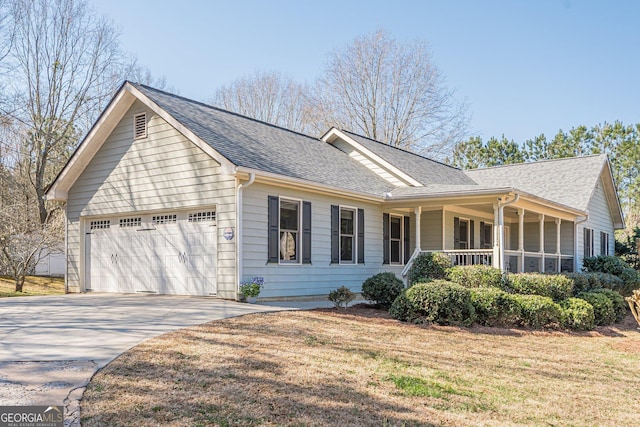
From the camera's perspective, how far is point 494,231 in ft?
46.7

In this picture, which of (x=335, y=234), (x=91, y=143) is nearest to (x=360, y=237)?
(x=335, y=234)

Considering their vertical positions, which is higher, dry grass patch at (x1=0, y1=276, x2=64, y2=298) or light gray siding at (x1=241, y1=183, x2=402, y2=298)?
light gray siding at (x1=241, y1=183, x2=402, y2=298)

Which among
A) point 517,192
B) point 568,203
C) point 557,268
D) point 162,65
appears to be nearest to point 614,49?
point 568,203

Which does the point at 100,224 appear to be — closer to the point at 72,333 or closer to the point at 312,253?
the point at 312,253

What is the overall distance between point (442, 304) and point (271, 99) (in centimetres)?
2830

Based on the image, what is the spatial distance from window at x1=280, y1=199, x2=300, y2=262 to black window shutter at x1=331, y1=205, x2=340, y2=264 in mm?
1328

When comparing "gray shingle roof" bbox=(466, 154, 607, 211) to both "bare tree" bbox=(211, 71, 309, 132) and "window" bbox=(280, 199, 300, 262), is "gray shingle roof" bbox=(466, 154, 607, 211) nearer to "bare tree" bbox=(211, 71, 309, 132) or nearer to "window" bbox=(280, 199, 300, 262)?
"window" bbox=(280, 199, 300, 262)

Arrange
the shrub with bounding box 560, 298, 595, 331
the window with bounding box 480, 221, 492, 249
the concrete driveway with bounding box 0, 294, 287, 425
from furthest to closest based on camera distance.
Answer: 1. the window with bounding box 480, 221, 492, 249
2. the shrub with bounding box 560, 298, 595, 331
3. the concrete driveway with bounding box 0, 294, 287, 425

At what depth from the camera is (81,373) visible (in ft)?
19.2

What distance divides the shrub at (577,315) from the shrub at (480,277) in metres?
1.51

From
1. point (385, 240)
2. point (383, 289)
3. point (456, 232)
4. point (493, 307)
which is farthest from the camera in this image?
point (456, 232)

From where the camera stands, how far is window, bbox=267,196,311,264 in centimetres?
1260

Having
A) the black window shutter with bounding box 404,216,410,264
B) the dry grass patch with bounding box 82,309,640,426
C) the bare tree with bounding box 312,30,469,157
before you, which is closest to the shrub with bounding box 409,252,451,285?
the black window shutter with bounding box 404,216,410,264

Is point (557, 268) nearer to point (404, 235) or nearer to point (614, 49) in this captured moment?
point (404, 235)
